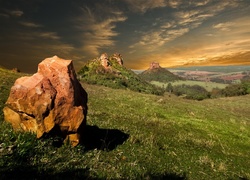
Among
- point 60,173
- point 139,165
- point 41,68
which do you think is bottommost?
point 139,165

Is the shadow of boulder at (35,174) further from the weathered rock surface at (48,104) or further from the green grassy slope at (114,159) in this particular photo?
the weathered rock surface at (48,104)

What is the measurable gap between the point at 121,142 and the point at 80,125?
3765mm

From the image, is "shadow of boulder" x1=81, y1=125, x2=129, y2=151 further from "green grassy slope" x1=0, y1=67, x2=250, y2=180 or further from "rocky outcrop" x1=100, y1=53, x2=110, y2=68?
"rocky outcrop" x1=100, y1=53, x2=110, y2=68

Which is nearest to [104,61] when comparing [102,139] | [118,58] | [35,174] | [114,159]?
[118,58]

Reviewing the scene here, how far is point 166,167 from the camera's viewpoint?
39.6 ft

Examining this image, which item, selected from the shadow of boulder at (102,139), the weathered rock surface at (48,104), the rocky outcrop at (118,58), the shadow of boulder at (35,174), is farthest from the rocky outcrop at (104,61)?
the shadow of boulder at (35,174)

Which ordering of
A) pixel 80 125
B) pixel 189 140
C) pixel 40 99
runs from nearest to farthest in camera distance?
pixel 40 99 < pixel 80 125 < pixel 189 140

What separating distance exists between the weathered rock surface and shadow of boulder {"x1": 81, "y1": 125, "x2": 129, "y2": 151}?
1117 millimetres

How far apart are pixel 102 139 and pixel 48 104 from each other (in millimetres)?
4480

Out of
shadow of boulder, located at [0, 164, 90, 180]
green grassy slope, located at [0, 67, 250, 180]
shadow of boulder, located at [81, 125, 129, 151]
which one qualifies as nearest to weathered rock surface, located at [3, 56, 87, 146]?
green grassy slope, located at [0, 67, 250, 180]

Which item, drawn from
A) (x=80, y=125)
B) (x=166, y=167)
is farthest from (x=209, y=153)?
(x=80, y=125)

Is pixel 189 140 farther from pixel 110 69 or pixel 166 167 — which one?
pixel 110 69

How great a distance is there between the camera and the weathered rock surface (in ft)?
34.7

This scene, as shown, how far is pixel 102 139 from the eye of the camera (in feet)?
45.6
